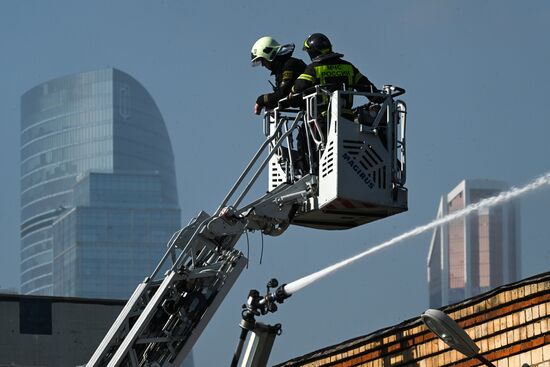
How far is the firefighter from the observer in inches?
789

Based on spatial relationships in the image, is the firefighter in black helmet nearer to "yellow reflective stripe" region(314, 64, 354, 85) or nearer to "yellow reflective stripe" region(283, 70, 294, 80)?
"yellow reflective stripe" region(314, 64, 354, 85)

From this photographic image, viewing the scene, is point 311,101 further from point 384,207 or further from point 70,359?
point 70,359

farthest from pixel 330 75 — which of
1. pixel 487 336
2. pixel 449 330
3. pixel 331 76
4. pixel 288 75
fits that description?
pixel 449 330

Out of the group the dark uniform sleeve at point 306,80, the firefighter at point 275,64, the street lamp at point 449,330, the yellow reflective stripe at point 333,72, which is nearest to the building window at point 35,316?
the firefighter at point 275,64

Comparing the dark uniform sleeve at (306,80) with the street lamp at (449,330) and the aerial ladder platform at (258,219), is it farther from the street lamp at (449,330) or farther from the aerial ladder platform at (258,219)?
the street lamp at (449,330)

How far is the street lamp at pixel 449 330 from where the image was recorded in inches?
574

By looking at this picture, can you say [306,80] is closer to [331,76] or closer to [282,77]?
[331,76]

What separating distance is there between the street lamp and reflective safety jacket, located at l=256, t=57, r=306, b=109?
5.88m

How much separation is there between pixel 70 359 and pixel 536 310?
787 inches

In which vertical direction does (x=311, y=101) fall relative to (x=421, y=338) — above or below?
above

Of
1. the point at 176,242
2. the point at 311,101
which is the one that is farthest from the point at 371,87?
the point at 176,242

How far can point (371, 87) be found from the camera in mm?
19562

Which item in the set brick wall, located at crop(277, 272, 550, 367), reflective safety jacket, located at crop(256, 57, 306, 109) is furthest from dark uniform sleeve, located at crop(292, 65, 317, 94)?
brick wall, located at crop(277, 272, 550, 367)

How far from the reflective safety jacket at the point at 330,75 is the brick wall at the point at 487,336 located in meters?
2.93
